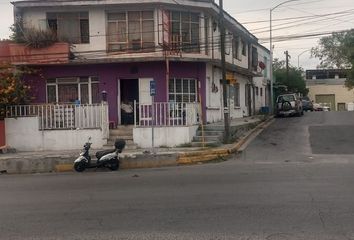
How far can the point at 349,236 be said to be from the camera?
6.97 m

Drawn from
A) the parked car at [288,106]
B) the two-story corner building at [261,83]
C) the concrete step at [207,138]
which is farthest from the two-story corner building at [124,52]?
the two-story corner building at [261,83]

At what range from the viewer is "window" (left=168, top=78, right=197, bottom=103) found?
2542 centimetres

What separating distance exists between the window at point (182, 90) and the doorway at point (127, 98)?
1.69m

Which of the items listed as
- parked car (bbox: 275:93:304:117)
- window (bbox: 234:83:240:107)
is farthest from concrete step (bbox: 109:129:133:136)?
parked car (bbox: 275:93:304:117)

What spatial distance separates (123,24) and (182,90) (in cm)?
425

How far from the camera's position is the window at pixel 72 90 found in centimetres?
2573

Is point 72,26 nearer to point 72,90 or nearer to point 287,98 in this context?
point 72,90

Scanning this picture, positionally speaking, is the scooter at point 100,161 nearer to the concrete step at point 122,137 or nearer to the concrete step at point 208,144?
the concrete step at point 208,144

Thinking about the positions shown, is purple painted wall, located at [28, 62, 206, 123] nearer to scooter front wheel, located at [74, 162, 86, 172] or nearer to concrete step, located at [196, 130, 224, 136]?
concrete step, located at [196, 130, 224, 136]

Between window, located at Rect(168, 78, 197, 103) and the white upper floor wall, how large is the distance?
4.43ft

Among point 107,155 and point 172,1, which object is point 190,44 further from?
point 107,155

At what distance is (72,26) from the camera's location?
25719 mm

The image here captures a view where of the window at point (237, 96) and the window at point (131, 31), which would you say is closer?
the window at point (131, 31)

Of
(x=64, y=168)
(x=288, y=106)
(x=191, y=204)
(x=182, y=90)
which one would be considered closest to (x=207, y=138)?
(x=182, y=90)
